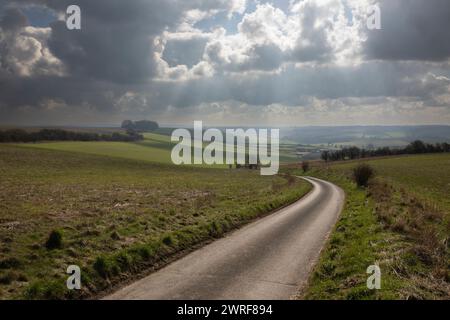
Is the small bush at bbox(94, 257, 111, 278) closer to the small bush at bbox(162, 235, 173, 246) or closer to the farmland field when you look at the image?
the small bush at bbox(162, 235, 173, 246)

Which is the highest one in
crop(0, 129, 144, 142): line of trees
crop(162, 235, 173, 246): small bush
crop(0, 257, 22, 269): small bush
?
crop(0, 129, 144, 142): line of trees

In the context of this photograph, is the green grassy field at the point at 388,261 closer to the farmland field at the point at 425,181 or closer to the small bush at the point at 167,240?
the small bush at the point at 167,240

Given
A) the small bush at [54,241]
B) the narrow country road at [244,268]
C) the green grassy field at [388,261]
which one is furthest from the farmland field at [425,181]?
the small bush at [54,241]

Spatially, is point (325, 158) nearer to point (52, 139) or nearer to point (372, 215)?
point (52, 139)

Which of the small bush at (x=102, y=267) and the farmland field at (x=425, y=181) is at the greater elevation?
the small bush at (x=102, y=267)

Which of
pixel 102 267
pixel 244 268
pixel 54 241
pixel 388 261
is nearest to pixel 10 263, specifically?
pixel 54 241

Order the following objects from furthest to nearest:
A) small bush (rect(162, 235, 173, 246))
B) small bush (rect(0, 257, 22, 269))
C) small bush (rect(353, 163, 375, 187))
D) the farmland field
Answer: small bush (rect(353, 163, 375, 187)), the farmland field, small bush (rect(162, 235, 173, 246)), small bush (rect(0, 257, 22, 269))

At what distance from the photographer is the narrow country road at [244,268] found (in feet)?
36.1

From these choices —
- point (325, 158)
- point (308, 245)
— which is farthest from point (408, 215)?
point (325, 158)

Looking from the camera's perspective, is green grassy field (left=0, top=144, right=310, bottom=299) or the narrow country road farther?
green grassy field (left=0, top=144, right=310, bottom=299)

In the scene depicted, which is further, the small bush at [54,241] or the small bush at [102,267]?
the small bush at [54,241]

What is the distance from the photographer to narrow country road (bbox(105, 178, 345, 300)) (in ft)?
36.1

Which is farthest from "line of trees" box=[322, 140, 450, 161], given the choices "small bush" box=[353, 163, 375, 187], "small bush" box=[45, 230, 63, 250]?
"small bush" box=[45, 230, 63, 250]
